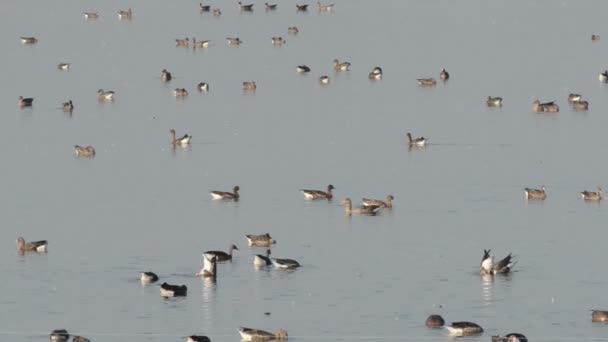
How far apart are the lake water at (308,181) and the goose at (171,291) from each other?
336 mm

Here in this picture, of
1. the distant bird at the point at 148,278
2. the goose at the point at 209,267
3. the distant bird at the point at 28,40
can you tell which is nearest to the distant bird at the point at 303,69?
the distant bird at the point at 28,40

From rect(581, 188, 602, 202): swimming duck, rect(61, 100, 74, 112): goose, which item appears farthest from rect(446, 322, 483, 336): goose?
rect(61, 100, 74, 112): goose

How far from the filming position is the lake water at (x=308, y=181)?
41.6 meters

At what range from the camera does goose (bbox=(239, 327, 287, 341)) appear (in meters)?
38.0

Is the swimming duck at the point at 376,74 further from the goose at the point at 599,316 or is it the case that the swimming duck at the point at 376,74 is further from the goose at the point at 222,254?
the goose at the point at 599,316

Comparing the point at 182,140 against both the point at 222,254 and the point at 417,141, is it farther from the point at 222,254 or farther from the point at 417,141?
the point at 222,254

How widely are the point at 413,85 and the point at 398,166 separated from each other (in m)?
22.7

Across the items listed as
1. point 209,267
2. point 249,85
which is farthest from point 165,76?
point 209,267

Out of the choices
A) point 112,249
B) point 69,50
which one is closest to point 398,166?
point 112,249

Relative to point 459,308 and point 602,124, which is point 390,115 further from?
point 459,308

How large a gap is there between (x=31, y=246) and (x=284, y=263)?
23.5ft

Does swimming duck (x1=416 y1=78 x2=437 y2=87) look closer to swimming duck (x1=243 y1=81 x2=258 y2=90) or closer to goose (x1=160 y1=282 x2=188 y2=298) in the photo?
swimming duck (x1=243 y1=81 x2=258 y2=90)

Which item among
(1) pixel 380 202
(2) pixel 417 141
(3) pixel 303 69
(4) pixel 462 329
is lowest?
(4) pixel 462 329

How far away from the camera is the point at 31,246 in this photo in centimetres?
4750
